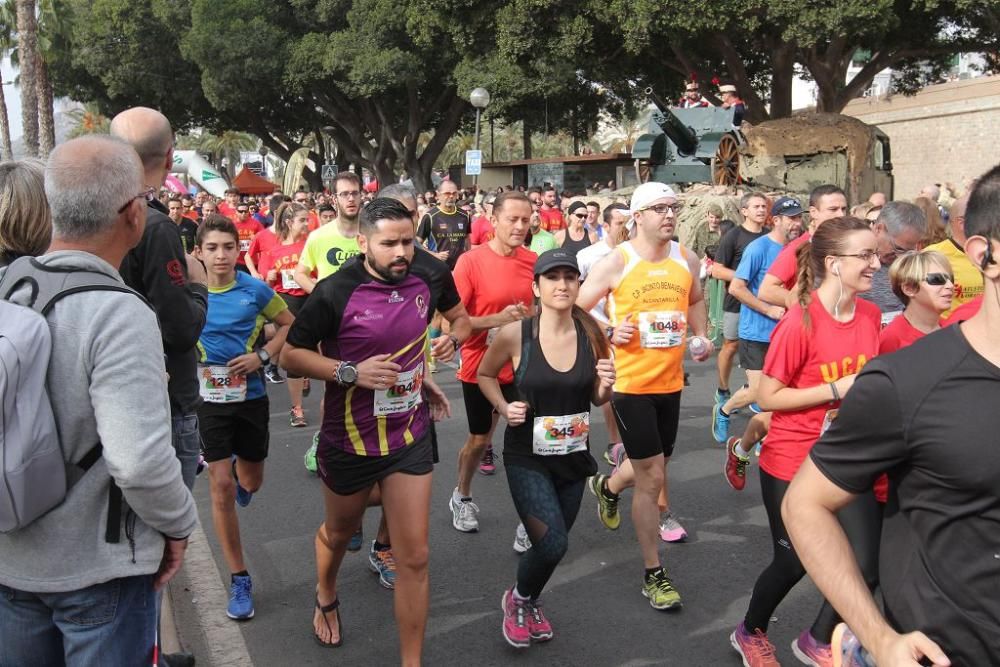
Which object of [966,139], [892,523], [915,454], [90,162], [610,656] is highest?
[966,139]

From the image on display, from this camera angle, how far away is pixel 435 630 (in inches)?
164

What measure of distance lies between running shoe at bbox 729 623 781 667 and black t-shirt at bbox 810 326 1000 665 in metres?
2.08

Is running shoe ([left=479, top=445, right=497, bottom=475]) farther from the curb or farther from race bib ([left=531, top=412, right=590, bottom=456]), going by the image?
race bib ([left=531, top=412, right=590, bottom=456])

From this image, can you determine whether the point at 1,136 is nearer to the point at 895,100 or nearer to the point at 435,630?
the point at 895,100

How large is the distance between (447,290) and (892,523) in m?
2.85

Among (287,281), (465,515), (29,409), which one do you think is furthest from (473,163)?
(29,409)

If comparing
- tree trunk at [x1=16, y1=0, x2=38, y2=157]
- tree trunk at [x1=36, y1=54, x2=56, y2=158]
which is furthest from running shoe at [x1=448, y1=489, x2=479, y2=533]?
tree trunk at [x1=36, y1=54, x2=56, y2=158]

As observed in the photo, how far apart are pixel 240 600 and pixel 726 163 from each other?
15.5 metres

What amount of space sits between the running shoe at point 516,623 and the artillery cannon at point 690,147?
14.7 meters

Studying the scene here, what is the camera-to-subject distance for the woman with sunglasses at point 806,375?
11.6 ft

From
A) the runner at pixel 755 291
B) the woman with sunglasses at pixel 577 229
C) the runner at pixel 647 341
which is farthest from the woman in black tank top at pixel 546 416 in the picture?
the woman with sunglasses at pixel 577 229

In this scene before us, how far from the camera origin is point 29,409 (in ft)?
6.29

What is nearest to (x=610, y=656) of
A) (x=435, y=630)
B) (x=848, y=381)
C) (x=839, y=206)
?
(x=435, y=630)

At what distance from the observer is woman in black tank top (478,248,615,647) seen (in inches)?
154
